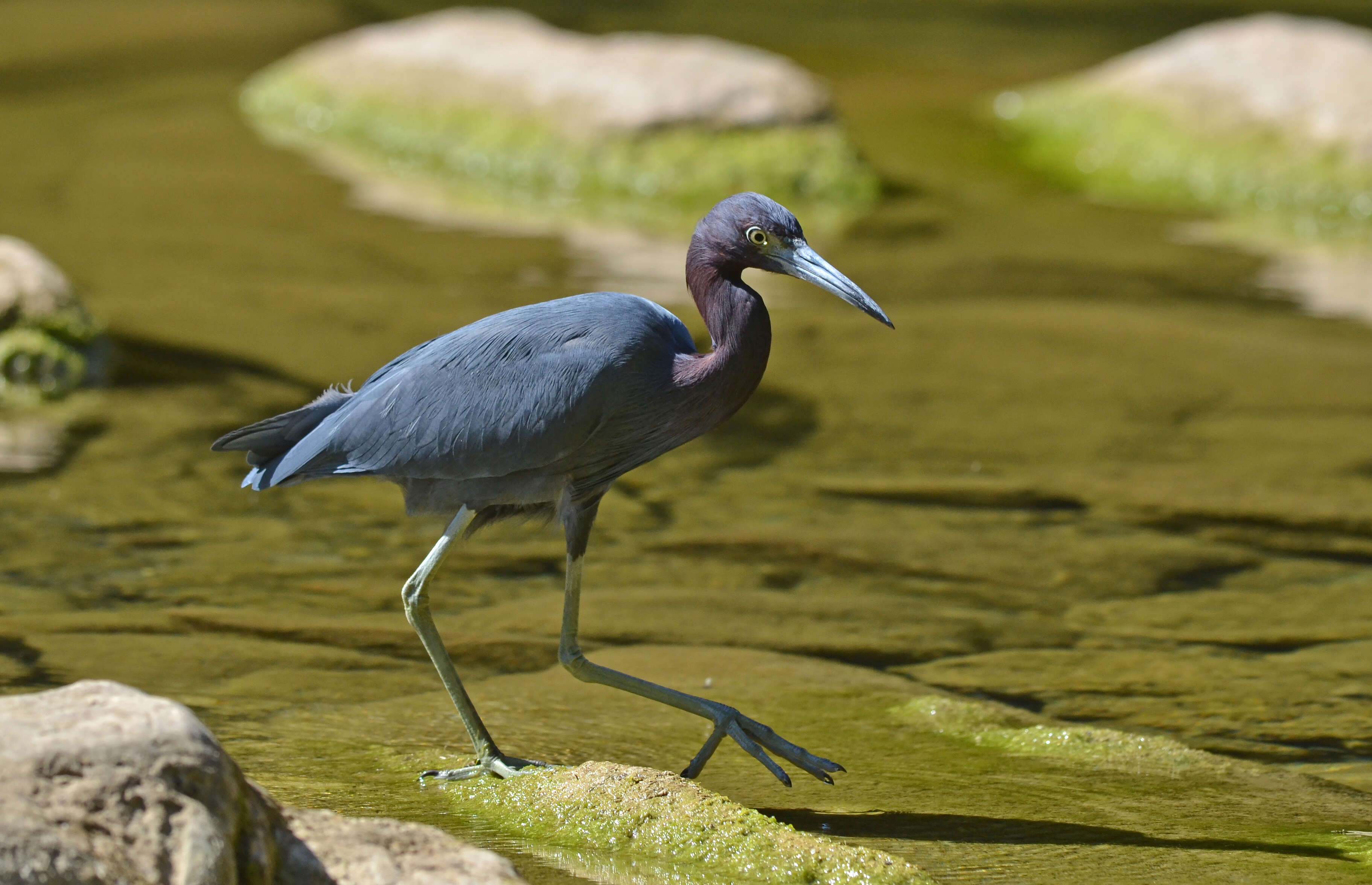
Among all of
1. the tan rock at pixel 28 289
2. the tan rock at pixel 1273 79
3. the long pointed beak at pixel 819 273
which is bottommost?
the tan rock at pixel 28 289

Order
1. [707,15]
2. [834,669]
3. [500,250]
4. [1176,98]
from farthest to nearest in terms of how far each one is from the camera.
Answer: [707,15], [1176,98], [500,250], [834,669]

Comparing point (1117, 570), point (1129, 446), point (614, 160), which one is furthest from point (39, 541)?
point (614, 160)

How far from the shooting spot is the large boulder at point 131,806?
265cm

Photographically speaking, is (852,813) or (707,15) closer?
(852,813)

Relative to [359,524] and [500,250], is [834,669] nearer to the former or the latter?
[359,524]

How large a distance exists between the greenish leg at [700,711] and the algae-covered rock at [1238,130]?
8520mm

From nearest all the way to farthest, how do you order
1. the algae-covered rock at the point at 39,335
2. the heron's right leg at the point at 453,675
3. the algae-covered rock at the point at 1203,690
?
the heron's right leg at the point at 453,675 → the algae-covered rock at the point at 1203,690 → the algae-covered rock at the point at 39,335

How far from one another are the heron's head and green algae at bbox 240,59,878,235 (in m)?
6.80

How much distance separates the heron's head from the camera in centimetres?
405

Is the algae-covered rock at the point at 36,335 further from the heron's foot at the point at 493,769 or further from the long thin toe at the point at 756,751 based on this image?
the long thin toe at the point at 756,751

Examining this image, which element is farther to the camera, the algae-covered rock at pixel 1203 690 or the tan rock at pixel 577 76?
the tan rock at pixel 577 76

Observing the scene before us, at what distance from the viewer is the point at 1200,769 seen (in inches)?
171

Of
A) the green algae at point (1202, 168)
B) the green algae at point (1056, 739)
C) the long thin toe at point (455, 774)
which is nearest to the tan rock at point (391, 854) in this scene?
the long thin toe at point (455, 774)

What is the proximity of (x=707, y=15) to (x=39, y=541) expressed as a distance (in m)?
13.5
